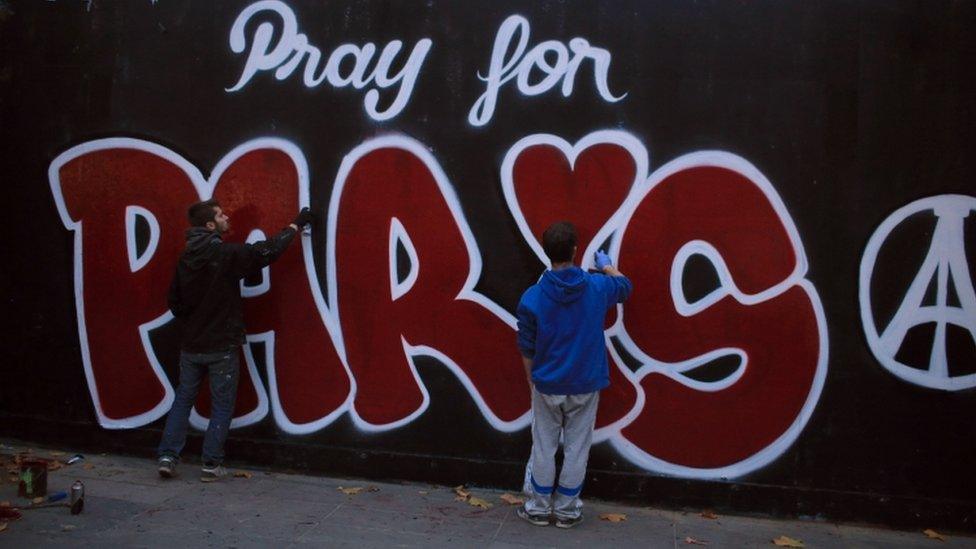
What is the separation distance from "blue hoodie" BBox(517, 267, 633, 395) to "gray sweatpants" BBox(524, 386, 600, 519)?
0.40ft

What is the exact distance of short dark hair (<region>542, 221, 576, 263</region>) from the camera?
5.12 metres

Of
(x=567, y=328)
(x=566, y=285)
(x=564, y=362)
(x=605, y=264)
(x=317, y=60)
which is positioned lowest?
(x=564, y=362)

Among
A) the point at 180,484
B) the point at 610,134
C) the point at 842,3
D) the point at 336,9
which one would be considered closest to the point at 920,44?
the point at 842,3

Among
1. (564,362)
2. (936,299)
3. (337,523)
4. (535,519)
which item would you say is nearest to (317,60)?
(564,362)

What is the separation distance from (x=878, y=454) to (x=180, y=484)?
4.50 meters

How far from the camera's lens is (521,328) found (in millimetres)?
5324

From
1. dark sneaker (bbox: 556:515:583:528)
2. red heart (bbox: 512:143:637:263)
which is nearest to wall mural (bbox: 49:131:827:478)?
red heart (bbox: 512:143:637:263)

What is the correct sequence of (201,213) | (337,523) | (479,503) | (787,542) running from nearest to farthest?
(787,542) → (337,523) → (479,503) → (201,213)

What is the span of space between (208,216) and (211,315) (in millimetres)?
667

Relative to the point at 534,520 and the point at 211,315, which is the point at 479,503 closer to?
the point at 534,520

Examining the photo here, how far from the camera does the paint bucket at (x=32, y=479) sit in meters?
5.45

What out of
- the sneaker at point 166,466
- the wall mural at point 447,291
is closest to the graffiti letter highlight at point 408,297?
the wall mural at point 447,291

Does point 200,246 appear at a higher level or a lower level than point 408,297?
higher

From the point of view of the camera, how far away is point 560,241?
5.12 meters
